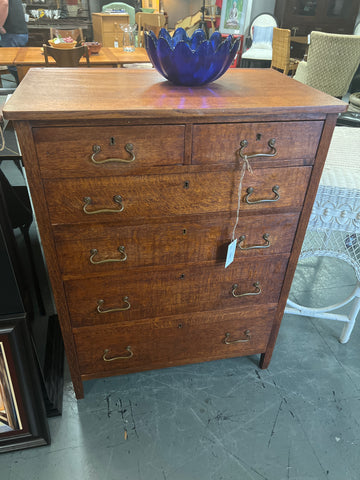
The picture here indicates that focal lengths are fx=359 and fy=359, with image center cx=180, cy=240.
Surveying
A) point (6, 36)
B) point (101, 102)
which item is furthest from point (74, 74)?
point (6, 36)

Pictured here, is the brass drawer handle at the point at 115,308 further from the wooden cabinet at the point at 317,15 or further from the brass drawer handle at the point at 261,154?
the wooden cabinet at the point at 317,15

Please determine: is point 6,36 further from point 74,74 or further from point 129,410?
point 129,410

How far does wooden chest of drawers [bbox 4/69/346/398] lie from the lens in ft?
3.06

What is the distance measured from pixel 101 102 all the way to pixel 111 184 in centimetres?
21

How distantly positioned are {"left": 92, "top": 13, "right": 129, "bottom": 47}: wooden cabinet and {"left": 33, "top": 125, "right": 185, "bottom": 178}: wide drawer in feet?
14.0

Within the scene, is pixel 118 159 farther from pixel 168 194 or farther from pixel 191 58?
pixel 191 58

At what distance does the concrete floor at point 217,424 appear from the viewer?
1280mm

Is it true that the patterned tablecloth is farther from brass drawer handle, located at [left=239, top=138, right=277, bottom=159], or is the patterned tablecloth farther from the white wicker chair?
brass drawer handle, located at [left=239, top=138, right=277, bottom=159]

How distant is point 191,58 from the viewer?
104 centimetres

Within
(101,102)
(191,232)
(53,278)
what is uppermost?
(101,102)

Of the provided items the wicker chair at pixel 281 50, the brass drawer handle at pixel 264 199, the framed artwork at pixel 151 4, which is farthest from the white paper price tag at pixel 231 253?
the framed artwork at pixel 151 4

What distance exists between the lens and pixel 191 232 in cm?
116

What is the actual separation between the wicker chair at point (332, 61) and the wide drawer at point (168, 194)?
3.95 meters

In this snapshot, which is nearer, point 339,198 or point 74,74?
point 74,74
